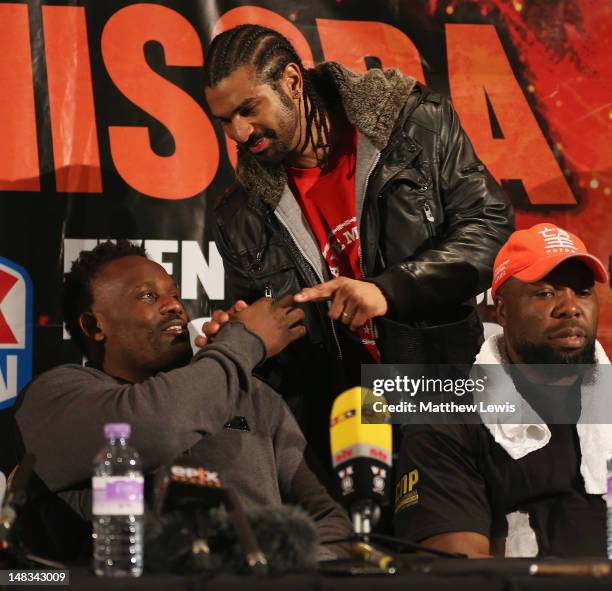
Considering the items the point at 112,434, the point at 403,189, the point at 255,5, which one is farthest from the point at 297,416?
the point at 255,5

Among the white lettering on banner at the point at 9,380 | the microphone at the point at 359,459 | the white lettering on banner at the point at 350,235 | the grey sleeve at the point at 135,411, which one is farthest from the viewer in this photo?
the white lettering on banner at the point at 9,380

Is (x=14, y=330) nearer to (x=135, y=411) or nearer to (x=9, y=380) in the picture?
(x=9, y=380)

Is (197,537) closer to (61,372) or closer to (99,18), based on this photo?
(61,372)

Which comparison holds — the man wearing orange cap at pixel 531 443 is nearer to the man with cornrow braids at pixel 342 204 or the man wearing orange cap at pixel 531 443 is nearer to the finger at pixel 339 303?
the man with cornrow braids at pixel 342 204

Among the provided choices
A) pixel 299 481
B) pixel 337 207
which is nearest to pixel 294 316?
pixel 299 481

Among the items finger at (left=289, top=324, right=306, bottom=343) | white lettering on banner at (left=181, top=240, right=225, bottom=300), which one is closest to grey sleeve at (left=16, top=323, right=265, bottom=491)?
finger at (left=289, top=324, right=306, bottom=343)

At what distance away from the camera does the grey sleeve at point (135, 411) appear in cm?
207

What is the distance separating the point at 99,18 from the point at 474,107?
1136mm

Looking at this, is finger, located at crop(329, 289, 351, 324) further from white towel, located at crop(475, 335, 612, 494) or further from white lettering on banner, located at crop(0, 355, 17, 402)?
white lettering on banner, located at crop(0, 355, 17, 402)

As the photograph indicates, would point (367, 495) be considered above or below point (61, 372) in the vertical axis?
below

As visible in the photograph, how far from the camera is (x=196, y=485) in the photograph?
1.59 metres

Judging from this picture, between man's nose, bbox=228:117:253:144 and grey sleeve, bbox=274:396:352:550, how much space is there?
66 centimetres

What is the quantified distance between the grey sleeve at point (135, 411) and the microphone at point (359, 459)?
0.56 m

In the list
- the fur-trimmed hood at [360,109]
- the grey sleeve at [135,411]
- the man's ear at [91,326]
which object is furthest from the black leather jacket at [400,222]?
the grey sleeve at [135,411]
